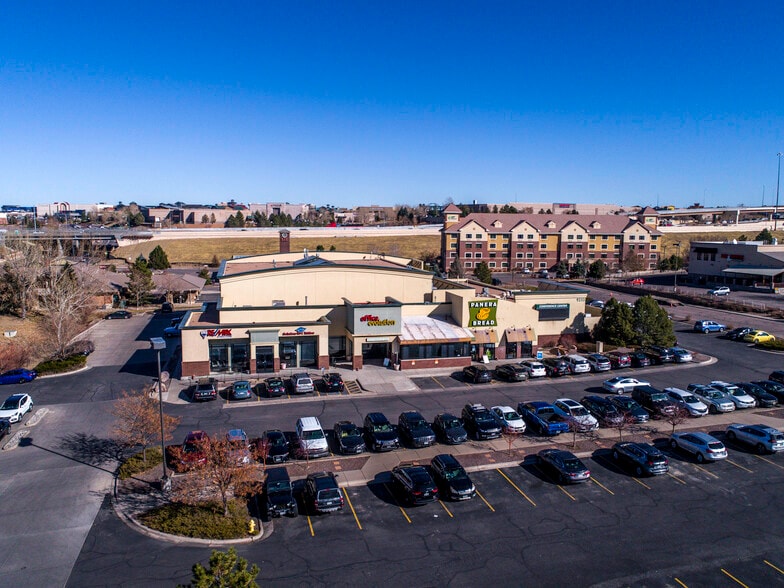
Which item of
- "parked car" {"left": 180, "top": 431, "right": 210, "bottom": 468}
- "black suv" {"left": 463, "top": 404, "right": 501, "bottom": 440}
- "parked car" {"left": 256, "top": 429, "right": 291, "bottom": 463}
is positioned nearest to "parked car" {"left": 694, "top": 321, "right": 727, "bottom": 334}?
"black suv" {"left": 463, "top": 404, "right": 501, "bottom": 440}

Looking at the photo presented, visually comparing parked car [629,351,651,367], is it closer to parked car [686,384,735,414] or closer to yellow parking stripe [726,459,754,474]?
parked car [686,384,735,414]

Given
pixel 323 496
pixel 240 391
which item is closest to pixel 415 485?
pixel 323 496

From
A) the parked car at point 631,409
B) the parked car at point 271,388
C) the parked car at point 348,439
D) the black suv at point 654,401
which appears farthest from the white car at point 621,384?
the parked car at point 271,388

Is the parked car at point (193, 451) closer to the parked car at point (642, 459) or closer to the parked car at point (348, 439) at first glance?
the parked car at point (348, 439)

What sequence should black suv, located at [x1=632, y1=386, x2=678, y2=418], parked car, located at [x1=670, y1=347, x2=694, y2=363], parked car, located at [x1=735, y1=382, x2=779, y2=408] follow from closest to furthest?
black suv, located at [x1=632, y1=386, x2=678, y2=418], parked car, located at [x1=735, y1=382, x2=779, y2=408], parked car, located at [x1=670, y1=347, x2=694, y2=363]

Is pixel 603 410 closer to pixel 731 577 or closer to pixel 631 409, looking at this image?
pixel 631 409
